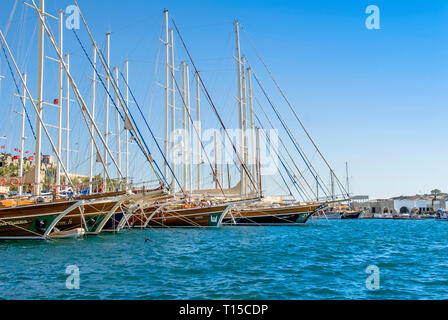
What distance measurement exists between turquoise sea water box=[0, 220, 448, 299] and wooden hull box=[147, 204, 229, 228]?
18.6 m

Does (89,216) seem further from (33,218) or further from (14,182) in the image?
(14,182)

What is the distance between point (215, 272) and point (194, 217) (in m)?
27.6

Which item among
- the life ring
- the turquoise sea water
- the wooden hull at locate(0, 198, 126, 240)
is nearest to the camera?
the turquoise sea water

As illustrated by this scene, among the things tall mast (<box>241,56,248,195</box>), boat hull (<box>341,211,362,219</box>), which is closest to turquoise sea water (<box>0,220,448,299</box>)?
tall mast (<box>241,56,248,195</box>)

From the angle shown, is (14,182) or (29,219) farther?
(14,182)

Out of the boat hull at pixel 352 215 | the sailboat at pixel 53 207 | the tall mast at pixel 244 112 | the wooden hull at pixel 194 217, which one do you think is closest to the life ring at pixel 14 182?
the sailboat at pixel 53 207

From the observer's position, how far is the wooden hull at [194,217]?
41.9 meters

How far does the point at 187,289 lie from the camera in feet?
39.4

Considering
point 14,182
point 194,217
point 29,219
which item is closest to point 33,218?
point 29,219

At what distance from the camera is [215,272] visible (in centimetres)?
1485

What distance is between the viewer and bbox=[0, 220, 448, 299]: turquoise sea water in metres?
11.6

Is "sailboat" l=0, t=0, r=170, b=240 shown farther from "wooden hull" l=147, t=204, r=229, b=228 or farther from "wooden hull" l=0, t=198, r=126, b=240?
"wooden hull" l=147, t=204, r=229, b=228
